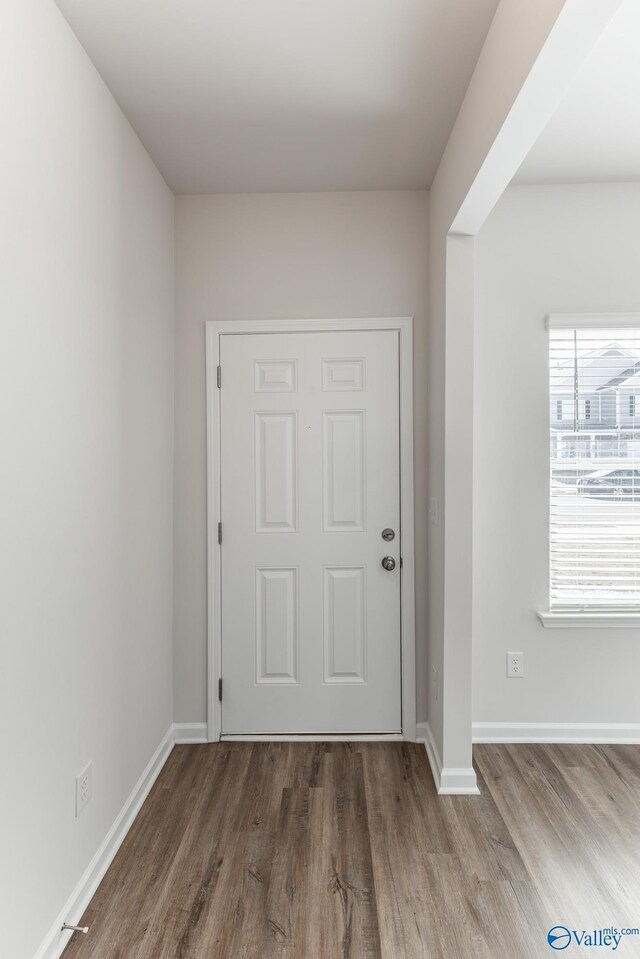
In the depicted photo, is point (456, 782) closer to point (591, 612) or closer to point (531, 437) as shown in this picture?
point (591, 612)

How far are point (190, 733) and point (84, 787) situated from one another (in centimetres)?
114

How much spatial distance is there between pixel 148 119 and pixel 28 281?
1.17 m

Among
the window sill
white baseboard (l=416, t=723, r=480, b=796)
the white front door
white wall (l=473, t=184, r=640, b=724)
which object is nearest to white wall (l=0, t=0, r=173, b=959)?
the white front door

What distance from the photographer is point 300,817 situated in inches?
91.4

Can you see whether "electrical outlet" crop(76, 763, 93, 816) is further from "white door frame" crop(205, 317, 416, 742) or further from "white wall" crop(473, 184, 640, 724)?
"white wall" crop(473, 184, 640, 724)

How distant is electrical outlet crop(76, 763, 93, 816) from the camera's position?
1.85m

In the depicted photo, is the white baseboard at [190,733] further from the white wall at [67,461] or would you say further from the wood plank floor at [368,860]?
the white wall at [67,461]

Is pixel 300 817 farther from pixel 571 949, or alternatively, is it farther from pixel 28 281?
pixel 28 281

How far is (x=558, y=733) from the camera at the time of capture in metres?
2.96

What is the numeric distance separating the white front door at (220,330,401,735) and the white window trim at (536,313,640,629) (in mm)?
737

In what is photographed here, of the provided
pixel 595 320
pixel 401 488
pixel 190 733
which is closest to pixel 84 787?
pixel 190 733

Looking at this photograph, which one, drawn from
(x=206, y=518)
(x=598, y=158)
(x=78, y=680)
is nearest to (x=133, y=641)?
(x=78, y=680)

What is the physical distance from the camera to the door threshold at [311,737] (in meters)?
2.97

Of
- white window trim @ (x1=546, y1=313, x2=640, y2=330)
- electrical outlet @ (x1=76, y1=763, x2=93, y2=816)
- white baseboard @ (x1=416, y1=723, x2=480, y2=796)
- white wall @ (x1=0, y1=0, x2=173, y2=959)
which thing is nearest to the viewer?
white wall @ (x1=0, y1=0, x2=173, y2=959)
